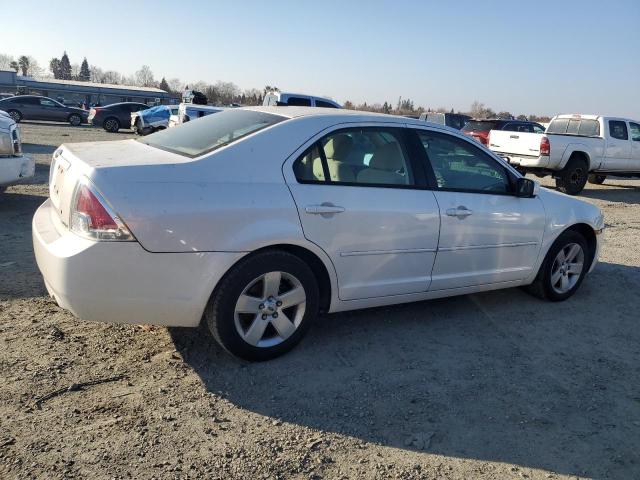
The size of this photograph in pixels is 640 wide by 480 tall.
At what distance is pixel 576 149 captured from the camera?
1282cm

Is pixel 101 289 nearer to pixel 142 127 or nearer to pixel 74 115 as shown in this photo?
pixel 142 127

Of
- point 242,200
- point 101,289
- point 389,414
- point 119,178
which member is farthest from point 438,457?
point 119,178

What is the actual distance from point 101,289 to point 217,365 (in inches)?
35.3

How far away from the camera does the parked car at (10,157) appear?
6.62 metres

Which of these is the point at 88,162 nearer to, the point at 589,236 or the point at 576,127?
the point at 589,236

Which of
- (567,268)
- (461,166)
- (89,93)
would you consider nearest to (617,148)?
(567,268)

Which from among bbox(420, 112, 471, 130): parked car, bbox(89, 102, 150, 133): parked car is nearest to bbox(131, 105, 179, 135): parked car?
bbox(89, 102, 150, 133): parked car

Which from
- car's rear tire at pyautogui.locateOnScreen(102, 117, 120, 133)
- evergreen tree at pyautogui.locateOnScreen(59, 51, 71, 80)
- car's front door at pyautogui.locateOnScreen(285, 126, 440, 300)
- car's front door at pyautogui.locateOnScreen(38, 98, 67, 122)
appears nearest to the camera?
car's front door at pyautogui.locateOnScreen(285, 126, 440, 300)

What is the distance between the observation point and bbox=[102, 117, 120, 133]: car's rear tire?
2736 centimetres

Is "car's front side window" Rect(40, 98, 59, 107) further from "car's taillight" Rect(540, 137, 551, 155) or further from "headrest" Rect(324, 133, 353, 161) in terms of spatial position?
"headrest" Rect(324, 133, 353, 161)

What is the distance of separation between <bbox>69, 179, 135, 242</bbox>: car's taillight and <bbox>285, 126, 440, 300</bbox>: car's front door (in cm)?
105

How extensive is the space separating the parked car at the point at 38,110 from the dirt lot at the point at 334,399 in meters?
29.3

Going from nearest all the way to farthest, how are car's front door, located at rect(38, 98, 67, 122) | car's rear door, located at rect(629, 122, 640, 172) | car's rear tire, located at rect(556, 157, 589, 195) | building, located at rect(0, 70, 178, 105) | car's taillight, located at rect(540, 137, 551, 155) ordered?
car's taillight, located at rect(540, 137, 551, 155) → car's rear tire, located at rect(556, 157, 589, 195) → car's rear door, located at rect(629, 122, 640, 172) → car's front door, located at rect(38, 98, 67, 122) → building, located at rect(0, 70, 178, 105)

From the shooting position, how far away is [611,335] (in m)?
4.45
